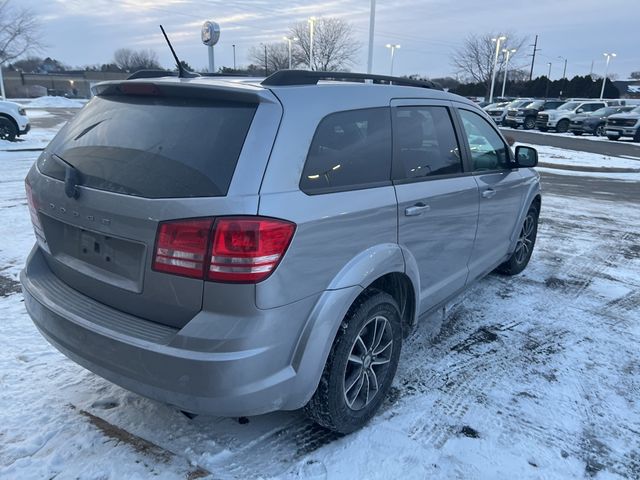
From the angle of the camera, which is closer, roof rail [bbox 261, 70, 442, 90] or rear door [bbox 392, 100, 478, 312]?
roof rail [bbox 261, 70, 442, 90]

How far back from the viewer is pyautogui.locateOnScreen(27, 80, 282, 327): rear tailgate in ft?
6.89

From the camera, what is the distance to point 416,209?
295 cm

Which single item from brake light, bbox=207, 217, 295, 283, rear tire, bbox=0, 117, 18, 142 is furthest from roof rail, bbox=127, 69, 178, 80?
rear tire, bbox=0, 117, 18, 142

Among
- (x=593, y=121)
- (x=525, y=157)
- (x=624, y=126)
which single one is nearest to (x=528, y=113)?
(x=593, y=121)

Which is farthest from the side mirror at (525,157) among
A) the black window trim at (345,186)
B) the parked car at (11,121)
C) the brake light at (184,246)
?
the parked car at (11,121)

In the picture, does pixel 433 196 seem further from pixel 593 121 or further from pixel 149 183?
pixel 593 121

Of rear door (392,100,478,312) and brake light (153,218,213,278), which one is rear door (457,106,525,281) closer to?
rear door (392,100,478,312)

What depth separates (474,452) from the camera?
262 centimetres

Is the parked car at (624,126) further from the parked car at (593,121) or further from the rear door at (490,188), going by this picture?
the rear door at (490,188)

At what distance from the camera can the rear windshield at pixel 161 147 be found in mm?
2141

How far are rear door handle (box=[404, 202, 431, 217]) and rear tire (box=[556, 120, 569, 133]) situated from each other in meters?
31.5

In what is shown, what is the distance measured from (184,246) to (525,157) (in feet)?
11.3

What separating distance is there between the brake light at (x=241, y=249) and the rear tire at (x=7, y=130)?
15.7m

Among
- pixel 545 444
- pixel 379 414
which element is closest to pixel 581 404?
pixel 545 444
